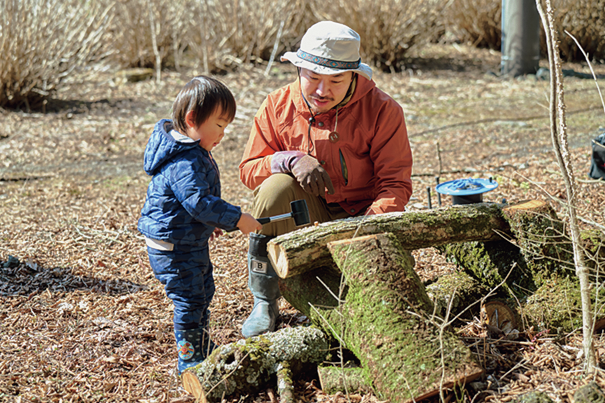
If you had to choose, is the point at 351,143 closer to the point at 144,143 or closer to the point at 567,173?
the point at 567,173

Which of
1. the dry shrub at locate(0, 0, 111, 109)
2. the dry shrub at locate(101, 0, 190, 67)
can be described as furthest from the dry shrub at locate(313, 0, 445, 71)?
the dry shrub at locate(0, 0, 111, 109)

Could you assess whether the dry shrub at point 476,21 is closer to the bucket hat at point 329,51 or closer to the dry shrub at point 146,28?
the dry shrub at point 146,28

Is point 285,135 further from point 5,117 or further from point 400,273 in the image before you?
point 5,117

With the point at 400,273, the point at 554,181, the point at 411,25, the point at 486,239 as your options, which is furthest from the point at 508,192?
the point at 411,25

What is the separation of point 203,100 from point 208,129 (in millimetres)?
139

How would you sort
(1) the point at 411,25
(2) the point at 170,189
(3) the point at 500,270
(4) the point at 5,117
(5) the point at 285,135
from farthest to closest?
1. (1) the point at 411,25
2. (4) the point at 5,117
3. (5) the point at 285,135
4. (3) the point at 500,270
5. (2) the point at 170,189

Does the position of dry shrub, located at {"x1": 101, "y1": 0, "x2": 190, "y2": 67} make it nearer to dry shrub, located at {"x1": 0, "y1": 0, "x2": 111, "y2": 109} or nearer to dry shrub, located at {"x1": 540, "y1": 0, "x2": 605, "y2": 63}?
dry shrub, located at {"x1": 0, "y1": 0, "x2": 111, "y2": 109}

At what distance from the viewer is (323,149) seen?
2971 mm

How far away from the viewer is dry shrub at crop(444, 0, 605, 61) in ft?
31.0

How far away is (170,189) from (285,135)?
0.77 m

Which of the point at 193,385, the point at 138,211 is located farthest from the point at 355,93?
the point at 138,211

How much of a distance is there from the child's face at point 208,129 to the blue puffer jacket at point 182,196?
3cm

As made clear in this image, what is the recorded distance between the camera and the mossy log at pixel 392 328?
2021 mm

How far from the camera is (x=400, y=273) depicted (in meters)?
2.26
